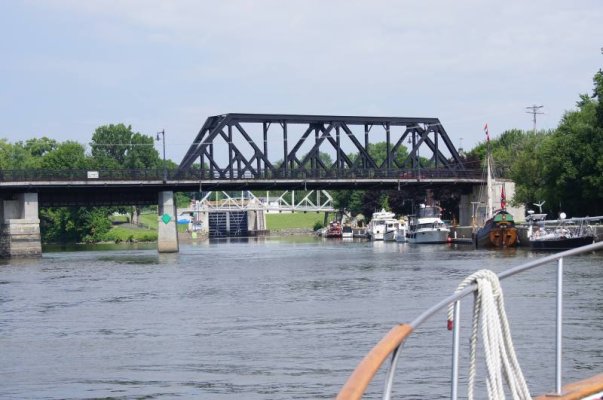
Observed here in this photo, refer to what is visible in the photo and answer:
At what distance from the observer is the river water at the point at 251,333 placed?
71.7 feet

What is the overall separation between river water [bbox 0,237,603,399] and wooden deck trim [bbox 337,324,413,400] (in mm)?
12539

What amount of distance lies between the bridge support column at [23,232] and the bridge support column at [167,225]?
12292 mm

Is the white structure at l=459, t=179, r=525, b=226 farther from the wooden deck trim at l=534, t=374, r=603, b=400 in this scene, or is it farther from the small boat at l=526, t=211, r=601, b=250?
the wooden deck trim at l=534, t=374, r=603, b=400

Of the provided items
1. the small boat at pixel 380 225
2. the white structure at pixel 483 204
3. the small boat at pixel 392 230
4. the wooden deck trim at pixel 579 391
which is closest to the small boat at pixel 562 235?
the white structure at pixel 483 204

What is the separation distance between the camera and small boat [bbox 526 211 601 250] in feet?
267

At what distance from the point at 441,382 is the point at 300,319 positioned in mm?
13214

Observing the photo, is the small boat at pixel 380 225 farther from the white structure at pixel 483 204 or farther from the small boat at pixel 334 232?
the white structure at pixel 483 204

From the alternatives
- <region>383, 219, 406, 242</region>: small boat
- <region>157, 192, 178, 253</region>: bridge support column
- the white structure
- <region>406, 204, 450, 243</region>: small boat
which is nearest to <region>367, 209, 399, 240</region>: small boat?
<region>383, 219, 406, 242</region>: small boat

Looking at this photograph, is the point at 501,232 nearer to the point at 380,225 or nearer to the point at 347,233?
the point at 380,225

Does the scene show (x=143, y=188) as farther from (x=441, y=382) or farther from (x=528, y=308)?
(x=441, y=382)

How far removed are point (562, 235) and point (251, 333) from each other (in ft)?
184

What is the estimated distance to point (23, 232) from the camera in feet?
330

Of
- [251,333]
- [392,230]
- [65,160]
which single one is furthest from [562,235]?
[65,160]

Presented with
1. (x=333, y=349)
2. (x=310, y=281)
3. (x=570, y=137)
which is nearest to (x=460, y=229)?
(x=570, y=137)
